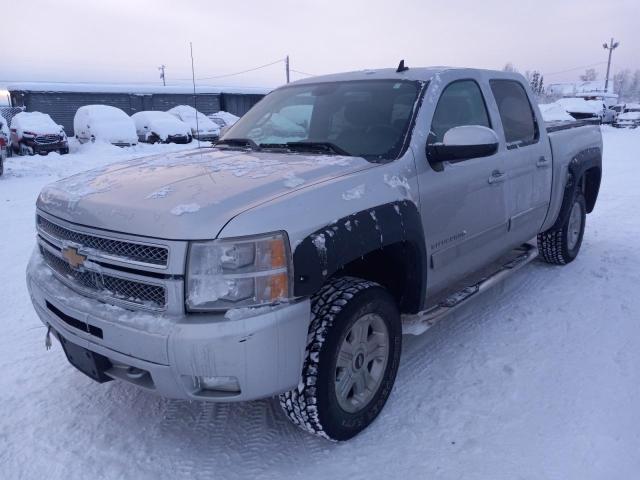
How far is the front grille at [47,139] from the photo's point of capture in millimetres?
15219

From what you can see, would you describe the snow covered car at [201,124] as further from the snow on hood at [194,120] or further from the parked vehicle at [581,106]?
the parked vehicle at [581,106]

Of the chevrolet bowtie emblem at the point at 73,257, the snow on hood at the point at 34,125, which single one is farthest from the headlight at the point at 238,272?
the snow on hood at the point at 34,125

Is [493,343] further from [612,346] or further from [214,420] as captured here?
[214,420]

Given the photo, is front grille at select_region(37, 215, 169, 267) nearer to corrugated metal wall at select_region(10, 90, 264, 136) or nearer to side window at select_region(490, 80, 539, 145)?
side window at select_region(490, 80, 539, 145)

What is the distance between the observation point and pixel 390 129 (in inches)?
124

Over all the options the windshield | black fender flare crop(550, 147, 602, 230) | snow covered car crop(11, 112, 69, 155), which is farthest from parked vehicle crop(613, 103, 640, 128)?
the windshield

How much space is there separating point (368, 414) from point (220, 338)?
3.48 ft

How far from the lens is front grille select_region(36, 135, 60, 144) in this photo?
15.2 m

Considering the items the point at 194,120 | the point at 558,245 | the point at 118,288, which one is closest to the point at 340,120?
the point at 118,288

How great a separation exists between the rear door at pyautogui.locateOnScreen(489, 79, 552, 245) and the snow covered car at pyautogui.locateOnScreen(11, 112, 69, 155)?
1457 cm

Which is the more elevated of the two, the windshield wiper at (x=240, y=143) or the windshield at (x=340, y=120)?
the windshield at (x=340, y=120)

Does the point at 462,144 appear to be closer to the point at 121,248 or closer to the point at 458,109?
the point at 458,109

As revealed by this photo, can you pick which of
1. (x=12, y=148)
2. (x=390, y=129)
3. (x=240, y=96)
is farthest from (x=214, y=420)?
(x=240, y=96)

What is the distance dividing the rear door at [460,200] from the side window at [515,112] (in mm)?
262
